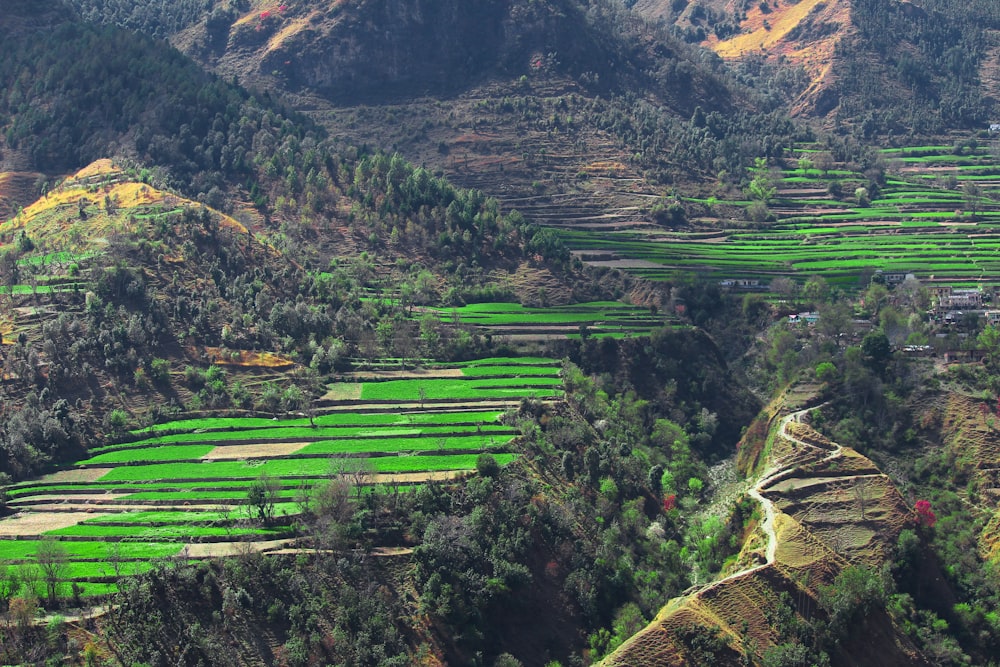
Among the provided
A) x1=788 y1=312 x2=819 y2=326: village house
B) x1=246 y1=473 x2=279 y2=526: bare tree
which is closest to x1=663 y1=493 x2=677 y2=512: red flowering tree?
x1=246 y1=473 x2=279 y2=526: bare tree

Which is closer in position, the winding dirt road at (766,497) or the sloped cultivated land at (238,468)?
the sloped cultivated land at (238,468)

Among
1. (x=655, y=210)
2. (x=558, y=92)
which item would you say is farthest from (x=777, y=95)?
(x=655, y=210)

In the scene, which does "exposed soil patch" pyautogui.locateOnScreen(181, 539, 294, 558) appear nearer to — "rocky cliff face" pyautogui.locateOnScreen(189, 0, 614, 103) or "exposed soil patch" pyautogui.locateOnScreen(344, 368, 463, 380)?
"exposed soil patch" pyautogui.locateOnScreen(344, 368, 463, 380)

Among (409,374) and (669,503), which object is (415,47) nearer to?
(409,374)

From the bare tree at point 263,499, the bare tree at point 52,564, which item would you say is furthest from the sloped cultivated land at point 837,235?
the bare tree at point 52,564

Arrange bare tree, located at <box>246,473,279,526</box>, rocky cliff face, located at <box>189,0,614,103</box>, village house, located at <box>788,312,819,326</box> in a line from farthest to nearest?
rocky cliff face, located at <box>189,0,614,103</box> < village house, located at <box>788,312,819,326</box> < bare tree, located at <box>246,473,279,526</box>

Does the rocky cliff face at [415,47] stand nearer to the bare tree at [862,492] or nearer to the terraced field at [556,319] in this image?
the terraced field at [556,319]
